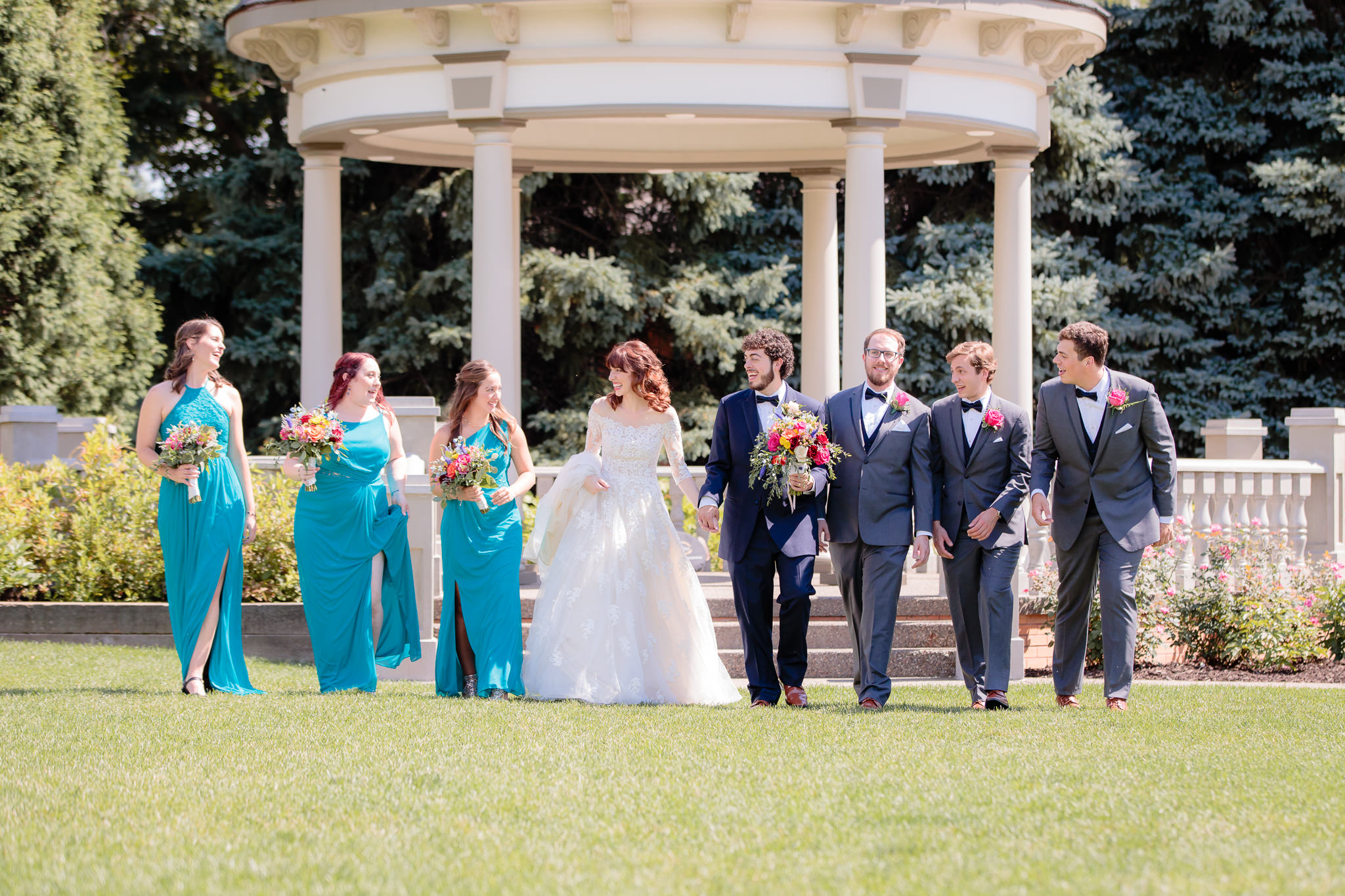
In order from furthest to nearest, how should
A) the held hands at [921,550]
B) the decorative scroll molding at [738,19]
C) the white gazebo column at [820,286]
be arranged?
the white gazebo column at [820,286], the decorative scroll molding at [738,19], the held hands at [921,550]

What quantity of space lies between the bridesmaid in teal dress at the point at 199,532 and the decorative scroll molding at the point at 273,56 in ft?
19.0

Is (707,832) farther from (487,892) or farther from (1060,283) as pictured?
(1060,283)

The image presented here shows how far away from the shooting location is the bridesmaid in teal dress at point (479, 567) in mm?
8742

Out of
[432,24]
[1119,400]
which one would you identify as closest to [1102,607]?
[1119,400]

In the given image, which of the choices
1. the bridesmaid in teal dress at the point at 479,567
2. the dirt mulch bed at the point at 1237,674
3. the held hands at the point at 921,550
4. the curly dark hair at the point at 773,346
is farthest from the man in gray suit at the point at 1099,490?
the bridesmaid in teal dress at the point at 479,567

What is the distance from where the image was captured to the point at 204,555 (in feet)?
28.2

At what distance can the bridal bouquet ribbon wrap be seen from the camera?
899cm

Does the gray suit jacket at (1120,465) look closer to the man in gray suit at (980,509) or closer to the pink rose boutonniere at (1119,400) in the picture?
the pink rose boutonniere at (1119,400)

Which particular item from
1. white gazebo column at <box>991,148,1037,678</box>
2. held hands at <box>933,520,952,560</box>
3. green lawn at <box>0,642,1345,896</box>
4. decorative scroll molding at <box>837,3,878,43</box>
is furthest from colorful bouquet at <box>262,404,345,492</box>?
white gazebo column at <box>991,148,1037,678</box>

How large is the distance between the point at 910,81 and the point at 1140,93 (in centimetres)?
1317

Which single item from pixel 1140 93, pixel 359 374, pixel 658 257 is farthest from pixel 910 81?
pixel 1140 93

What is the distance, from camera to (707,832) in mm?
5055

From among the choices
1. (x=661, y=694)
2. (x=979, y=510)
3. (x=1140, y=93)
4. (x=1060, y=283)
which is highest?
(x=1140, y=93)

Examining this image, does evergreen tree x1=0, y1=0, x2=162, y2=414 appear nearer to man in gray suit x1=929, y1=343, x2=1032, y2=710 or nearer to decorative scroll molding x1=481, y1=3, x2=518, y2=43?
decorative scroll molding x1=481, y1=3, x2=518, y2=43
